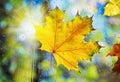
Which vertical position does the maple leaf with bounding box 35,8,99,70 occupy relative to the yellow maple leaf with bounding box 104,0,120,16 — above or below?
below

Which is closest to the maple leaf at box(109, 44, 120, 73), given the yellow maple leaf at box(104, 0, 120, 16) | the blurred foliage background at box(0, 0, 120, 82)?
the blurred foliage background at box(0, 0, 120, 82)

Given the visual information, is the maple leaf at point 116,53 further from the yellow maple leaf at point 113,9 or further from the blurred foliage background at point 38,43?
the yellow maple leaf at point 113,9

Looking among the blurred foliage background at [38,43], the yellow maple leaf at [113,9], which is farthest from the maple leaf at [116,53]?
the yellow maple leaf at [113,9]

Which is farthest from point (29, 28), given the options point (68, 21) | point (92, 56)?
point (92, 56)

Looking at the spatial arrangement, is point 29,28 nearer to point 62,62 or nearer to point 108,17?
point 62,62

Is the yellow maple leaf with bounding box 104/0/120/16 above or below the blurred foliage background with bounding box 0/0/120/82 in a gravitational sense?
above

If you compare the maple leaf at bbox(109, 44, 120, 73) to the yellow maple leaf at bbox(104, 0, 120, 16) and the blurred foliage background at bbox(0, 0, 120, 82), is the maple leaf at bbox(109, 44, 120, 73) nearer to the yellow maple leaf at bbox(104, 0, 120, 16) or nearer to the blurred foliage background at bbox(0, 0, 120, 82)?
the blurred foliage background at bbox(0, 0, 120, 82)
